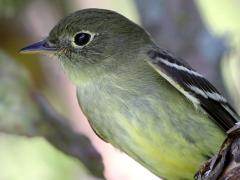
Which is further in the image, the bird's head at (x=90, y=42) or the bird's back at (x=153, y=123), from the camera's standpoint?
the bird's head at (x=90, y=42)

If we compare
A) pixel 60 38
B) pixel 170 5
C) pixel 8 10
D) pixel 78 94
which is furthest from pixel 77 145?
pixel 170 5

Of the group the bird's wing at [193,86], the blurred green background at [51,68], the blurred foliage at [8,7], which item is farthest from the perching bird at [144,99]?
the blurred green background at [51,68]

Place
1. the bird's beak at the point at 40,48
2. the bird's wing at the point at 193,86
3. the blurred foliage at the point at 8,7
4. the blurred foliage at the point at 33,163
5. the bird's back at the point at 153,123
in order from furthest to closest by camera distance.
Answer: the blurred foliage at the point at 33,163 < the blurred foliage at the point at 8,7 < the bird's beak at the point at 40,48 < the bird's wing at the point at 193,86 < the bird's back at the point at 153,123

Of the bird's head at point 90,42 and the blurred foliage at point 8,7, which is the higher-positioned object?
the blurred foliage at point 8,7

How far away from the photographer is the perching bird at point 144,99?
13.9 ft

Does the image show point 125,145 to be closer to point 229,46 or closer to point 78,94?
point 78,94

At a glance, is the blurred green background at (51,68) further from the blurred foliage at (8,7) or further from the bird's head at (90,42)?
the bird's head at (90,42)

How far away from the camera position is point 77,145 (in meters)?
4.54

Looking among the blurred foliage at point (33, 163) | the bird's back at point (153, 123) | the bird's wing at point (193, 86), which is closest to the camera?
the bird's back at point (153, 123)

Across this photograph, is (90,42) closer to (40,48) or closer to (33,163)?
(40,48)

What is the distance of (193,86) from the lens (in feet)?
14.7

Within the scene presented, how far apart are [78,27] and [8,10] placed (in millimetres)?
614

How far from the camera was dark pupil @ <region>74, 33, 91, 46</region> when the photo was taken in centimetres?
484

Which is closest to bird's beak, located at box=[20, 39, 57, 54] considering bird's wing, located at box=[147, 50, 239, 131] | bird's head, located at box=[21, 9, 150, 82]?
bird's head, located at box=[21, 9, 150, 82]
